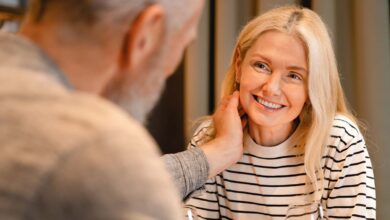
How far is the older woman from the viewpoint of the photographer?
1431 millimetres

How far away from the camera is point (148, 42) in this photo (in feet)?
2.04

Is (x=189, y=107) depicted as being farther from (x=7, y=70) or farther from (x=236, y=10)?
(x=7, y=70)

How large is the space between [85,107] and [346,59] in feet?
5.00

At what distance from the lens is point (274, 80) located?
1.41 m

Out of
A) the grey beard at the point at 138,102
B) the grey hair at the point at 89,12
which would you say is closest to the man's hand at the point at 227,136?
the grey beard at the point at 138,102

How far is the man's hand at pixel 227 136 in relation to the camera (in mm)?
1410

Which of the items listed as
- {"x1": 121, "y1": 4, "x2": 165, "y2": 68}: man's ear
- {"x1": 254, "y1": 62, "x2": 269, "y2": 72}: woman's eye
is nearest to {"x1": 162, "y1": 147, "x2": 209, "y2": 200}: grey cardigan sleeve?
{"x1": 254, "y1": 62, "x2": 269, "y2": 72}: woman's eye

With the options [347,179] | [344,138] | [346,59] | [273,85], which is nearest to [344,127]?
[344,138]

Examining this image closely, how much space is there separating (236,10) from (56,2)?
58.1 inches

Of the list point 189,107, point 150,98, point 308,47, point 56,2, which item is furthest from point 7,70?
point 189,107

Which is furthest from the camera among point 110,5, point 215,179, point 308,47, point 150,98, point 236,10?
point 236,10

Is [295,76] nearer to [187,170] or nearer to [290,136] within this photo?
[290,136]

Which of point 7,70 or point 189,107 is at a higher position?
point 7,70

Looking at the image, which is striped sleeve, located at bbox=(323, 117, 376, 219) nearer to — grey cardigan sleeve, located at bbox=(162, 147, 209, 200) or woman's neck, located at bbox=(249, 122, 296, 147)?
woman's neck, located at bbox=(249, 122, 296, 147)
